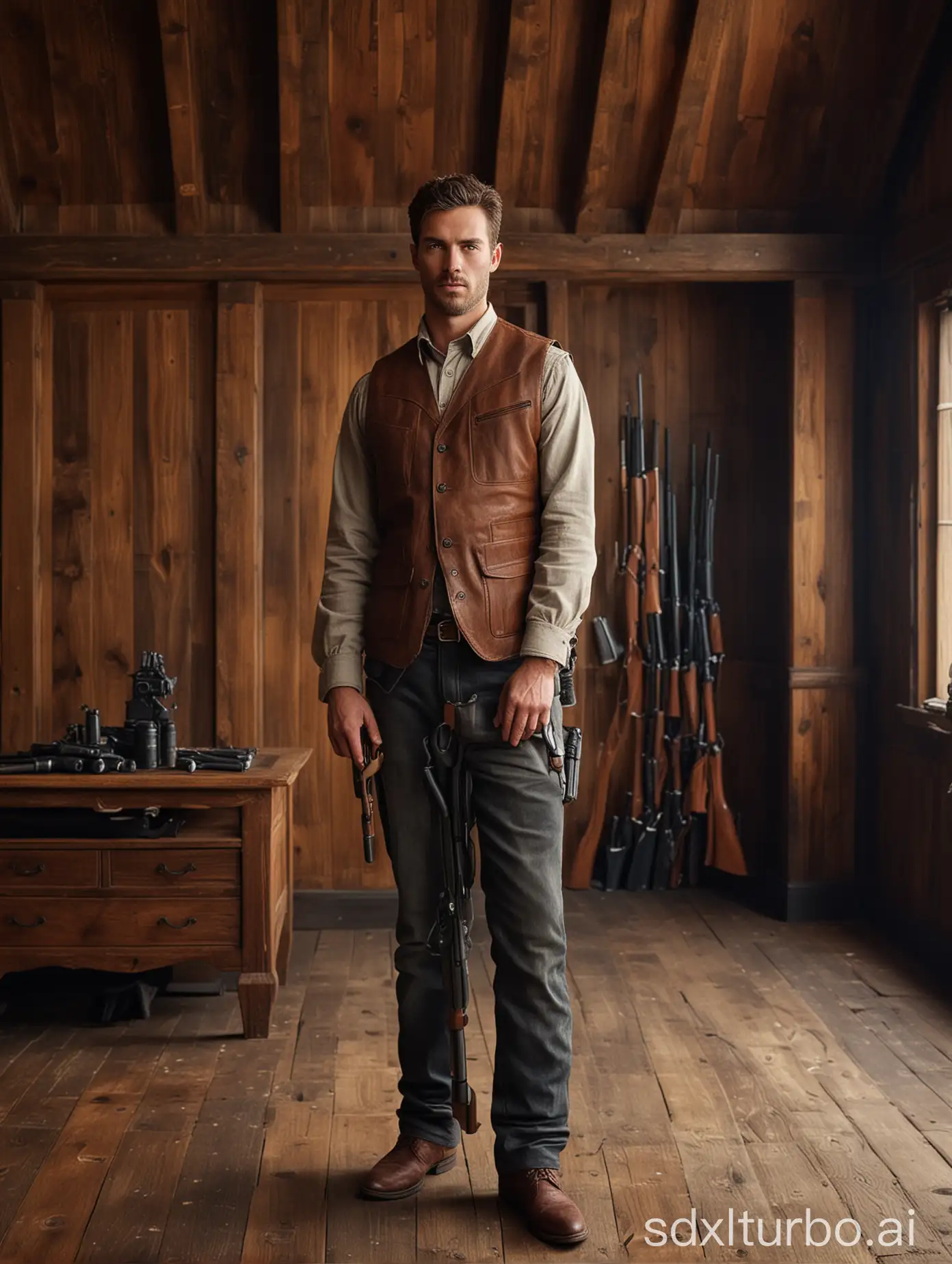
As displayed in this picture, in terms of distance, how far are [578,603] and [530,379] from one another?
412mm

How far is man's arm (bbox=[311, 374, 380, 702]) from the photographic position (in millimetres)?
2246

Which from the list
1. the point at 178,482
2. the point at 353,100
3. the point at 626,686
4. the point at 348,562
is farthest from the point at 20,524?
the point at 348,562

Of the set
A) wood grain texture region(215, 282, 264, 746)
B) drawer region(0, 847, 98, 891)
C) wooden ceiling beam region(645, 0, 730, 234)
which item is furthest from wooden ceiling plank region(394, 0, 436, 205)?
drawer region(0, 847, 98, 891)

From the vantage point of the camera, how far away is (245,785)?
3.10m

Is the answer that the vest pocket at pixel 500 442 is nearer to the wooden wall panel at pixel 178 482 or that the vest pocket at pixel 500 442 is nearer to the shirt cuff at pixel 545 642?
the shirt cuff at pixel 545 642

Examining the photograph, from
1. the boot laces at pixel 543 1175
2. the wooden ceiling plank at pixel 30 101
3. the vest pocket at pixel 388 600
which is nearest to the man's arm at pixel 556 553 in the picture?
the vest pocket at pixel 388 600

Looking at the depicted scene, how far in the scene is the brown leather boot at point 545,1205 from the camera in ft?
6.75

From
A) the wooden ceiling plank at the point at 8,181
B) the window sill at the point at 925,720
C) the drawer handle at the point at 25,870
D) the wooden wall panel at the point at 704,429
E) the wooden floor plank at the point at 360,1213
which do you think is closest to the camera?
the wooden floor plank at the point at 360,1213

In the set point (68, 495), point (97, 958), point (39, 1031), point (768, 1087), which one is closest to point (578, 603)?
point (768, 1087)

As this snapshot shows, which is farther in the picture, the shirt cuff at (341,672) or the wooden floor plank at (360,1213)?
the shirt cuff at (341,672)

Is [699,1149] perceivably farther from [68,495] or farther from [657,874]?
Result: [68,495]

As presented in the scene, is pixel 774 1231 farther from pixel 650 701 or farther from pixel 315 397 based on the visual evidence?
pixel 315 397

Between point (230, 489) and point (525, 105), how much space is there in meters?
1.59

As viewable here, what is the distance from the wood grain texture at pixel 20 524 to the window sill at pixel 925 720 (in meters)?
2.90
